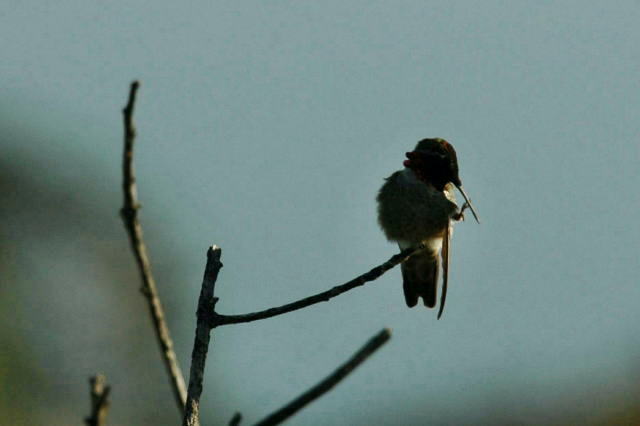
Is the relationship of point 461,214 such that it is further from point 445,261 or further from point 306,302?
point 306,302

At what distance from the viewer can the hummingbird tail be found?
Result: 7.49 meters

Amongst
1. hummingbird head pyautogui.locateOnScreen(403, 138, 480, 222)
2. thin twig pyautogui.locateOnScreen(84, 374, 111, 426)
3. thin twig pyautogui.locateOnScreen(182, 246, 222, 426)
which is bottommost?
thin twig pyautogui.locateOnScreen(84, 374, 111, 426)

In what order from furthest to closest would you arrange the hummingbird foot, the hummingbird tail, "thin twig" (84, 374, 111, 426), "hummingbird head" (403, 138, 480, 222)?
1. the hummingbird tail
2. "hummingbird head" (403, 138, 480, 222)
3. the hummingbird foot
4. "thin twig" (84, 374, 111, 426)

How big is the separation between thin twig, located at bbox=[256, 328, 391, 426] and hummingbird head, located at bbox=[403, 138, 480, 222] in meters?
4.21

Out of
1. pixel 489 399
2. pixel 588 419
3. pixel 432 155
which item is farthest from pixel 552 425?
pixel 432 155

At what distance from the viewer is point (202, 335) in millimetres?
2203

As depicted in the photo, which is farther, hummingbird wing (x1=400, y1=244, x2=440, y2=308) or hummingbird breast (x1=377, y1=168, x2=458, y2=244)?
hummingbird wing (x1=400, y1=244, x2=440, y2=308)

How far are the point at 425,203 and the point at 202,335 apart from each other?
453cm

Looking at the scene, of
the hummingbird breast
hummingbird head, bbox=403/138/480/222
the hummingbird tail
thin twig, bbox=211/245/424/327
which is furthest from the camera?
the hummingbird tail

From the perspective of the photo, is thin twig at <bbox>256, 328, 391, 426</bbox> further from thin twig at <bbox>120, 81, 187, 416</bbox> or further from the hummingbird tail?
the hummingbird tail

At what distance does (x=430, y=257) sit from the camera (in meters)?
7.39

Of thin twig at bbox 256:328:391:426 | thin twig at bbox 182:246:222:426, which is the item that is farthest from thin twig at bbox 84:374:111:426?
thin twig at bbox 182:246:222:426

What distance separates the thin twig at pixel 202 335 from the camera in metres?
1.93

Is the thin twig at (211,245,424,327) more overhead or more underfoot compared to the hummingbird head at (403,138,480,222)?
more underfoot
